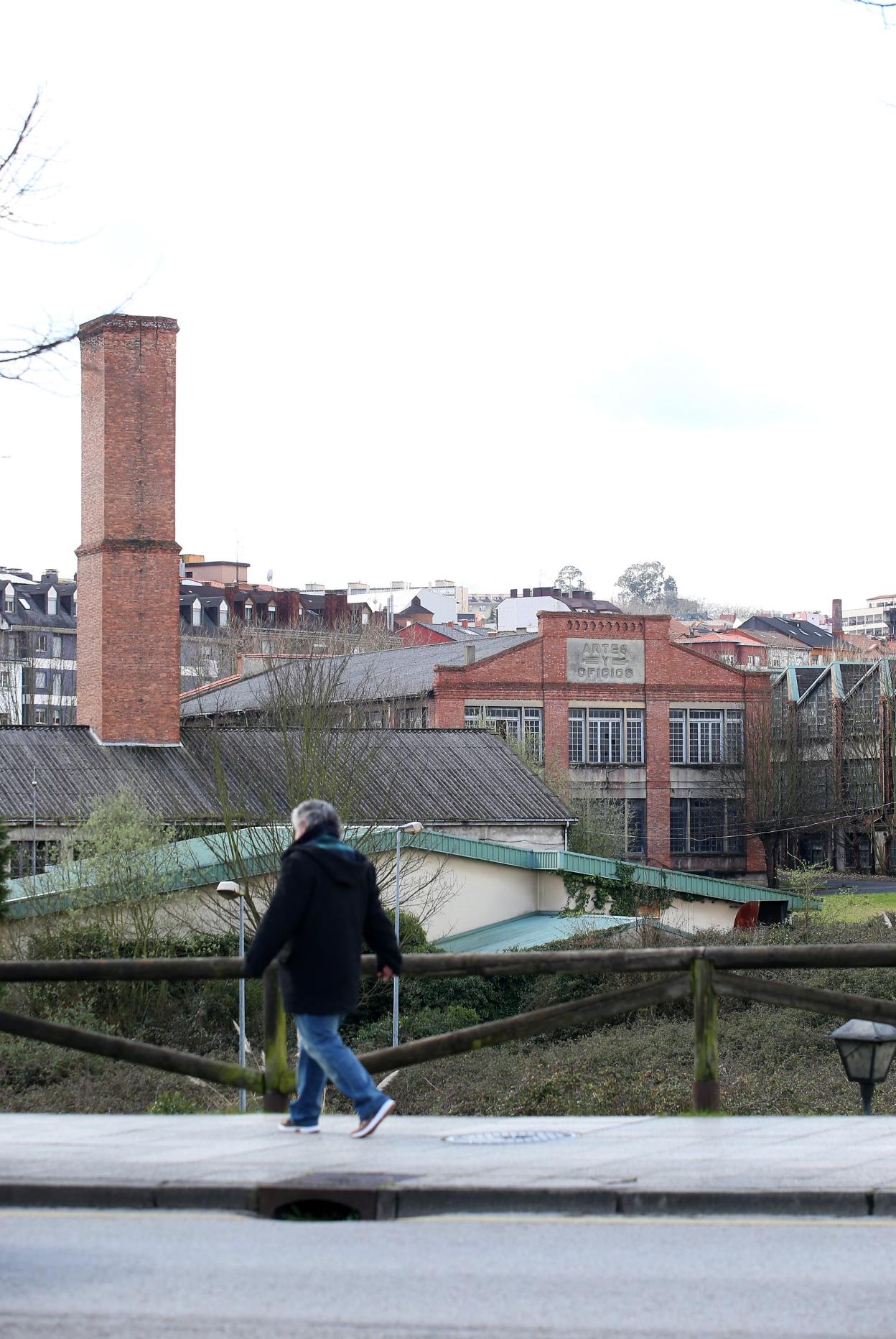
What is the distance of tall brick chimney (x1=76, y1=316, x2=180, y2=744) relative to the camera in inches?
1793

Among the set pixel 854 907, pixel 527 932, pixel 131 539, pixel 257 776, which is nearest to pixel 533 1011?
pixel 527 932

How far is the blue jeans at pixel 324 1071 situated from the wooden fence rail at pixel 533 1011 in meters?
0.40

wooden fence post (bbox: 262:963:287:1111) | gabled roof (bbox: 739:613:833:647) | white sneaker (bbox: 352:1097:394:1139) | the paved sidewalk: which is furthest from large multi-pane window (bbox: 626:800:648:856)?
gabled roof (bbox: 739:613:833:647)

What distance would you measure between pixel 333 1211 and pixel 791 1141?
Answer: 2.73 m

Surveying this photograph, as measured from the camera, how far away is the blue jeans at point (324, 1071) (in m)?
8.42

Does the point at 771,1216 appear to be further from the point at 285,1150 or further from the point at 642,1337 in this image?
the point at 285,1150

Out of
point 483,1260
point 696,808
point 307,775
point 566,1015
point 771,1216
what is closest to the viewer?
point 483,1260

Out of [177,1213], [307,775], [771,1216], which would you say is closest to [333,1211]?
[177,1213]

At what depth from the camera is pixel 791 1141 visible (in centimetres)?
867

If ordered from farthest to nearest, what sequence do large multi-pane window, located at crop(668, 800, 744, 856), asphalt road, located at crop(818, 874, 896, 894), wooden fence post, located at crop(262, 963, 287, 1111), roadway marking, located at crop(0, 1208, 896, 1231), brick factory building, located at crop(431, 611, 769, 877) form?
large multi-pane window, located at crop(668, 800, 744, 856), brick factory building, located at crop(431, 611, 769, 877), asphalt road, located at crop(818, 874, 896, 894), wooden fence post, located at crop(262, 963, 287, 1111), roadway marking, located at crop(0, 1208, 896, 1231)

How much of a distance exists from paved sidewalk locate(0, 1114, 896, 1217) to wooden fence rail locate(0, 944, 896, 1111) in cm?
40

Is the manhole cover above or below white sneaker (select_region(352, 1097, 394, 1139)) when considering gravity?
below

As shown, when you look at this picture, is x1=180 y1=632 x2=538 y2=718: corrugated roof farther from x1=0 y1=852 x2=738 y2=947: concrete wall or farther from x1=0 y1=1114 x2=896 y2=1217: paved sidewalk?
x1=0 y1=1114 x2=896 y2=1217: paved sidewalk

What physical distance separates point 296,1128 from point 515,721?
59.1 metres
